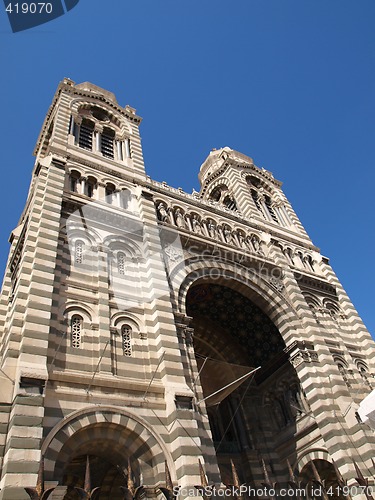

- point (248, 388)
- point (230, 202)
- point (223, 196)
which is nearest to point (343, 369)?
point (248, 388)

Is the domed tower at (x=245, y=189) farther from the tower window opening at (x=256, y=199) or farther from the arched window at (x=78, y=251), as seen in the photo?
the arched window at (x=78, y=251)

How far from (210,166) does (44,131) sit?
13390mm

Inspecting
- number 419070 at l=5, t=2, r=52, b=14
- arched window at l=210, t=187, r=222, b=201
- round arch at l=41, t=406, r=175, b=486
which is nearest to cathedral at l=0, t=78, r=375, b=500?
round arch at l=41, t=406, r=175, b=486

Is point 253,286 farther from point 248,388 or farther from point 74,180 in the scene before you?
point 74,180

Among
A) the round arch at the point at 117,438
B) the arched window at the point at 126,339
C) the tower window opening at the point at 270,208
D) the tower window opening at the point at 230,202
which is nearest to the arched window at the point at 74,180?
the arched window at the point at 126,339

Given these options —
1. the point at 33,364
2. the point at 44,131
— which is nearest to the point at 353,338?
the point at 33,364

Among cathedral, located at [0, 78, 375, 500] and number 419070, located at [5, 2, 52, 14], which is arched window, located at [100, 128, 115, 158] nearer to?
cathedral, located at [0, 78, 375, 500]

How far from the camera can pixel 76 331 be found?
11766mm

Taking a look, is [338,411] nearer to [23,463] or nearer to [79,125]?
[23,463]

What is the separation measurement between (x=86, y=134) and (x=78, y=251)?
10254 mm

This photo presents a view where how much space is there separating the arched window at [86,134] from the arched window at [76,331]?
11.5 metres

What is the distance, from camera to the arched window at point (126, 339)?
12.1m

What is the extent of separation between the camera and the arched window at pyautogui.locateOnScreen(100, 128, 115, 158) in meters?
21.5

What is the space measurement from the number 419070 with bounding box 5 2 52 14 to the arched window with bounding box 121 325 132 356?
9300mm
